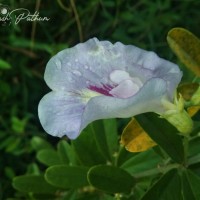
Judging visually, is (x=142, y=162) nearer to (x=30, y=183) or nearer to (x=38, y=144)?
(x=30, y=183)

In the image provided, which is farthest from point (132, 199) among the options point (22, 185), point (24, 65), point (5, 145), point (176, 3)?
point (176, 3)

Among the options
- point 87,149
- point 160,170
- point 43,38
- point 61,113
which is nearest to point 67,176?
point 87,149

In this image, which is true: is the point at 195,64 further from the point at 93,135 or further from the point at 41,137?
the point at 41,137

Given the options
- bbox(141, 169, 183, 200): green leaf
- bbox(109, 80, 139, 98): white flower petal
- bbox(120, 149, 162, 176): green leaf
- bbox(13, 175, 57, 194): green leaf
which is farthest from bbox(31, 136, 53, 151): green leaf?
bbox(109, 80, 139, 98): white flower petal

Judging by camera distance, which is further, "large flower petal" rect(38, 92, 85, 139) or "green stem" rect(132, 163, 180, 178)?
"green stem" rect(132, 163, 180, 178)

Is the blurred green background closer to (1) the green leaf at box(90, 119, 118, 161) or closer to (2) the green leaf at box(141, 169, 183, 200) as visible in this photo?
(1) the green leaf at box(90, 119, 118, 161)

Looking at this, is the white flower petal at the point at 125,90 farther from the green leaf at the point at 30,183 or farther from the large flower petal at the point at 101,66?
the green leaf at the point at 30,183
